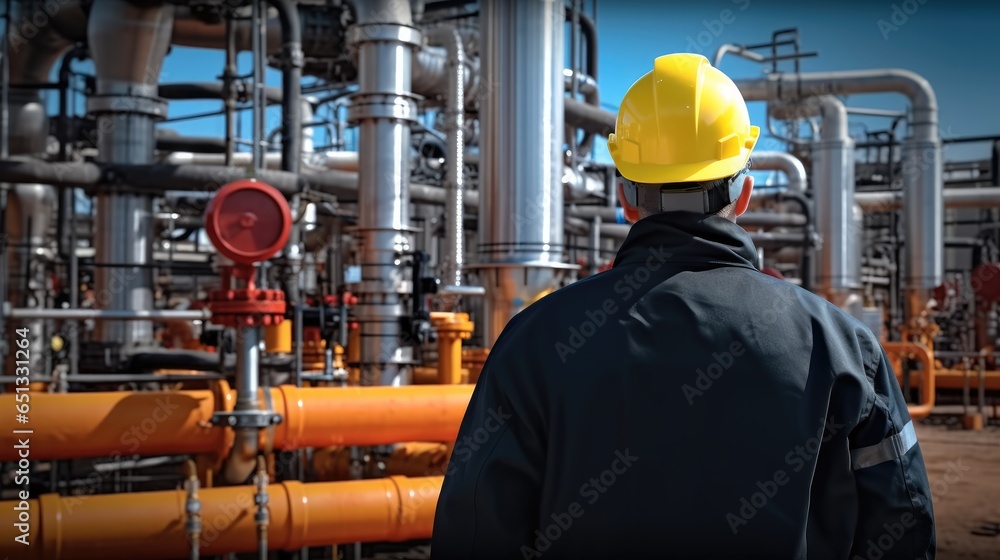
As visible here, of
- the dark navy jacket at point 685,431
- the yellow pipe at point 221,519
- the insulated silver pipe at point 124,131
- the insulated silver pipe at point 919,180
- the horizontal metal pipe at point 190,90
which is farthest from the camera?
the insulated silver pipe at point 919,180

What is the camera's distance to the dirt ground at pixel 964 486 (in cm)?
511

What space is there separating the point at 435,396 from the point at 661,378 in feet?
9.23

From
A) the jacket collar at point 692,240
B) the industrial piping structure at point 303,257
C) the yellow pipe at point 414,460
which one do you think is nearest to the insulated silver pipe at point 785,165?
the industrial piping structure at point 303,257

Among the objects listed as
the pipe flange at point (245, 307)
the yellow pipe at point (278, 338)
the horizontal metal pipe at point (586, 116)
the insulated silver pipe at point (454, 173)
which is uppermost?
the horizontal metal pipe at point (586, 116)

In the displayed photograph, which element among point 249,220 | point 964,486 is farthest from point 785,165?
point 249,220

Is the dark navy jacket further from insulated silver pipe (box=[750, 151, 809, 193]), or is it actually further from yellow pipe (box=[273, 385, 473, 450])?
insulated silver pipe (box=[750, 151, 809, 193])

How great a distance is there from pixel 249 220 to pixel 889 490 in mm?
2952

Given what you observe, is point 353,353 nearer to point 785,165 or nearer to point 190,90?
point 190,90

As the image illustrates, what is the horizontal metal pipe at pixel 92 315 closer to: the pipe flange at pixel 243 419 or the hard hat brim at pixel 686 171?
the pipe flange at pixel 243 419

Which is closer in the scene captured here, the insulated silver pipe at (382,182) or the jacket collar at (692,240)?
the jacket collar at (692,240)

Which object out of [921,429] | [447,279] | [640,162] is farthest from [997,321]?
[640,162]

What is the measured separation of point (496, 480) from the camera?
1.23 meters

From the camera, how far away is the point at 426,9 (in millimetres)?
9359

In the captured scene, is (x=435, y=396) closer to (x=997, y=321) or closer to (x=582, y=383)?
(x=582, y=383)
